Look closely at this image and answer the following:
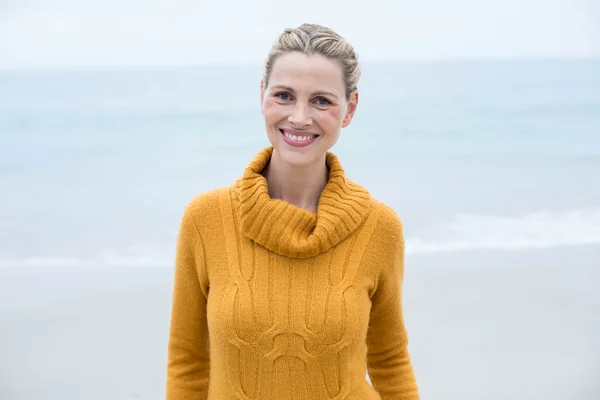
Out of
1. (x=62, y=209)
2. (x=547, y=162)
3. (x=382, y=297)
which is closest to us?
(x=382, y=297)

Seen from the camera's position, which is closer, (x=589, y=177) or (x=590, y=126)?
(x=589, y=177)

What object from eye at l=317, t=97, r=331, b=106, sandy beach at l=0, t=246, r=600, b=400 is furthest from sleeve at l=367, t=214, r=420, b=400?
sandy beach at l=0, t=246, r=600, b=400

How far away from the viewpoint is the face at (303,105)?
4.50 ft

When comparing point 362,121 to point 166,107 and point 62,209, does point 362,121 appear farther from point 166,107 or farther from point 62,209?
point 62,209

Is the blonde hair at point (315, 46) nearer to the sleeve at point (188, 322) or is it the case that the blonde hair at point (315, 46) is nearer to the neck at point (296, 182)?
the neck at point (296, 182)

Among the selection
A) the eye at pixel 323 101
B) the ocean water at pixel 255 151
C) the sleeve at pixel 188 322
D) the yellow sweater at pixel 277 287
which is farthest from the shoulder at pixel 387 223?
the ocean water at pixel 255 151

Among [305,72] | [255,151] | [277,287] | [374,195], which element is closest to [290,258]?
[277,287]

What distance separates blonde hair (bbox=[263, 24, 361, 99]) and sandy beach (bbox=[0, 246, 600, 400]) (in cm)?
225

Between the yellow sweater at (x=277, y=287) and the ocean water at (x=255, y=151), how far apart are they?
366 centimetres

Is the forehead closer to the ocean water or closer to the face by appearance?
the face

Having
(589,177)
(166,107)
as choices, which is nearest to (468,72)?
(166,107)

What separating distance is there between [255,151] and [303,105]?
8.67 meters

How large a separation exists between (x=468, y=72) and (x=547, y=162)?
7.38 m

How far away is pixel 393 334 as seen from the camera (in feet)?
5.28
